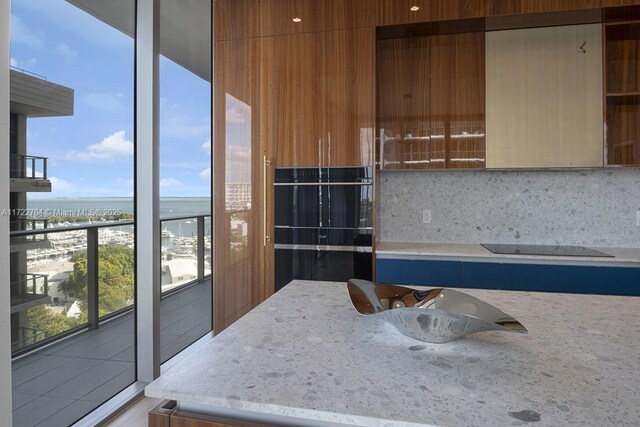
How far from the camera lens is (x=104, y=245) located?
3086mm

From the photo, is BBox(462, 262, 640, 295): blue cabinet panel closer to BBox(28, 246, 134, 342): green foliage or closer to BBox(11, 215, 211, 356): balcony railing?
BBox(11, 215, 211, 356): balcony railing

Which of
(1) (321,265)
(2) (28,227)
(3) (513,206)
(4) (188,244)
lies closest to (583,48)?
(3) (513,206)

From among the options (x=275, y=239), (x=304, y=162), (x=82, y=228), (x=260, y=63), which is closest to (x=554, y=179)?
(x=304, y=162)

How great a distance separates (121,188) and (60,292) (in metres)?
0.77

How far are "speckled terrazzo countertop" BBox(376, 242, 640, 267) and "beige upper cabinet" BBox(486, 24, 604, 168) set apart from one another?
632mm

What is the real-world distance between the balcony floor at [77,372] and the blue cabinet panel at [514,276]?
185 centimetres

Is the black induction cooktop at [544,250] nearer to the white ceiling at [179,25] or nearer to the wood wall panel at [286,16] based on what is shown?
the wood wall panel at [286,16]

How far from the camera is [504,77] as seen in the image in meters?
2.85

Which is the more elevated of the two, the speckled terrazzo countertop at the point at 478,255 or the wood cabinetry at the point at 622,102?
the wood cabinetry at the point at 622,102

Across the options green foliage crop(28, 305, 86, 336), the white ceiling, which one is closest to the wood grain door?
the white ceiling

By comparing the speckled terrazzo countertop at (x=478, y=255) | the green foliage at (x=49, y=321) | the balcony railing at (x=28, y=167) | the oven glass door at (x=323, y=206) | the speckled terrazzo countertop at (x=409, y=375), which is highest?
the balcony railing at (x=28, y=167)

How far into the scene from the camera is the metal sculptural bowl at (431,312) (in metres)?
0.82

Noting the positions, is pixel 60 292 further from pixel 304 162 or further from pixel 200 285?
pixel 200 285

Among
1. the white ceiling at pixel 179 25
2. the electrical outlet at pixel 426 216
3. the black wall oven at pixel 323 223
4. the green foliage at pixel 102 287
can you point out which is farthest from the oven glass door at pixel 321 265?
the white ceiling at pixel 179 25
